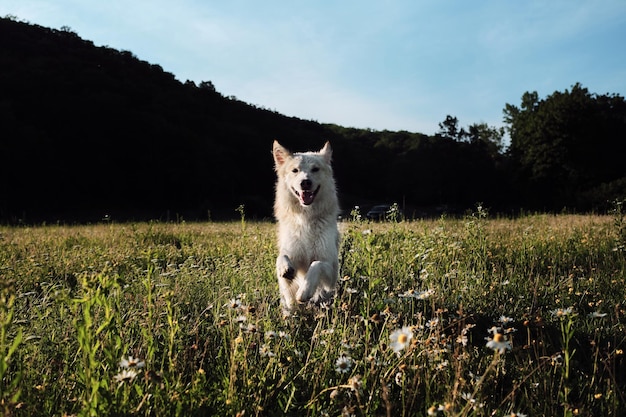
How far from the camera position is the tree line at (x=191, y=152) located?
3123 centimetres

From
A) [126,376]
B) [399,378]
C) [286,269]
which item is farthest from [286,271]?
[126,376]

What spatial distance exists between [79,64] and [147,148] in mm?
13415

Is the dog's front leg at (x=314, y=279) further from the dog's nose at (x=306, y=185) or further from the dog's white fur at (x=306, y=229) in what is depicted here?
the dog's nose at (x=306, y=185)

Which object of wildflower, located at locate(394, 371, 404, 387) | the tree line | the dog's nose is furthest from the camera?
the tree line

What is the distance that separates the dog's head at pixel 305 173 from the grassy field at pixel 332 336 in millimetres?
763

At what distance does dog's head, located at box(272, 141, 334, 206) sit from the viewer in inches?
182

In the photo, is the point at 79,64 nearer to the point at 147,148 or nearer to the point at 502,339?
the point at 147,148

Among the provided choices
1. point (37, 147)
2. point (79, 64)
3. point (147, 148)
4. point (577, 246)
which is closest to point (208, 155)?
point (147, 148)

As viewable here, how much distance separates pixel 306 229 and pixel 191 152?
35.1m

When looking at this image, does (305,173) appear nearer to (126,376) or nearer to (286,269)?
(286,269)

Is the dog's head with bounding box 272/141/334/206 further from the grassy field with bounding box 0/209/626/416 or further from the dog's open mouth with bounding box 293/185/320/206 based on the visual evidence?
the grassy field with bounding box 0/209/626/416

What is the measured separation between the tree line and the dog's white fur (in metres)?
21.4

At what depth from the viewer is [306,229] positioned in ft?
14.8

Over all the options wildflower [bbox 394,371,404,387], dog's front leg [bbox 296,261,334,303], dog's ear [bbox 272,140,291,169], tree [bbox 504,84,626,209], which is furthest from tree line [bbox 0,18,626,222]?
wildflower [bbox 394,371,404,387]
